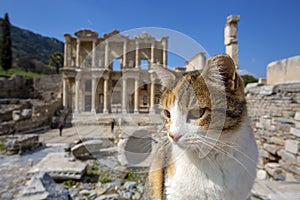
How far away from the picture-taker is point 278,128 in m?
4.54

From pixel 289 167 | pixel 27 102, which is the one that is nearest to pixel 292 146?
pixel 289 167

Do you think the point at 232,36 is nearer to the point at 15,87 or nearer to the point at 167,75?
the point at 167,75

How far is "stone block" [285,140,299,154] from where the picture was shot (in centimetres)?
385

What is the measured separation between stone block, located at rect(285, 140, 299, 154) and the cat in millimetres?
3523

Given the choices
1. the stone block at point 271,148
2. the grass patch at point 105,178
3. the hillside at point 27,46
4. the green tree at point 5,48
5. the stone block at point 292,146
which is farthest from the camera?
the hillside at point 27,46

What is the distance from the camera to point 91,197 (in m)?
3.54

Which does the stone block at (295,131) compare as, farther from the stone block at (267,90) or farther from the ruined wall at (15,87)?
the ruined wall at (15,87)

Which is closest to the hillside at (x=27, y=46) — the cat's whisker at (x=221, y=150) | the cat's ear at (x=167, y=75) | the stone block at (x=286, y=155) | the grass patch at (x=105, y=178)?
the grass patch at (x=105, y=178)

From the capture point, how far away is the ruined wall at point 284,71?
15.9 ft

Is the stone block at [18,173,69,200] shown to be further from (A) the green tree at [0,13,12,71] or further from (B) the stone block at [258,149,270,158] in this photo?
(A) the green tree at [0,13,12,71]

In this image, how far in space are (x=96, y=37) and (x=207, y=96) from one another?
25.8m

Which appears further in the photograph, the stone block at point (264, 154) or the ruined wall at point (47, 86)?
the ruined wall at point (47, 86)

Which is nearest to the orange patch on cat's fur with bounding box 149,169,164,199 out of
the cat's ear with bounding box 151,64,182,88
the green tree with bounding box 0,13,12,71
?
the cat's ear with bounding box 151,64,182,88

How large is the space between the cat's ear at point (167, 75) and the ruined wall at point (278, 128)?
3905 mm
